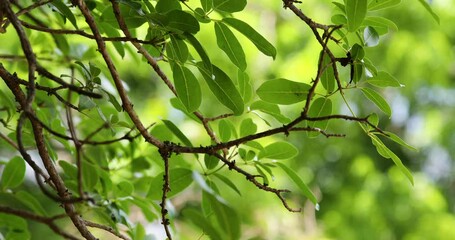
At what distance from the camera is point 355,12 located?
49 centimetres

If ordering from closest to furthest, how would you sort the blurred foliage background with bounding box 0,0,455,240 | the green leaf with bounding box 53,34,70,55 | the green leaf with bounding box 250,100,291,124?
1. the green leaf with bounding box 250,100,291,124
2. the green leaf with bounding box 53,34,70,55
3. the blurred foliage background with bounding box 0,0,455,240

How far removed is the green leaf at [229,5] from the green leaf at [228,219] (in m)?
0.24

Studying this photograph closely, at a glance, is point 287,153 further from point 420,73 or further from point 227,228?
point 420,73

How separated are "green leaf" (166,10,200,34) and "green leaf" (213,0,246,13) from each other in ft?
0.17

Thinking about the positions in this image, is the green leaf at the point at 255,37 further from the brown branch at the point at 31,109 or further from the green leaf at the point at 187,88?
the brown branch at the point at 31,109

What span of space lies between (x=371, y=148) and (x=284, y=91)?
262cm

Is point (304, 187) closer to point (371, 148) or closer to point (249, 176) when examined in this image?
point (249, 176)

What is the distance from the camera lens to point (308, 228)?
99.4 inches

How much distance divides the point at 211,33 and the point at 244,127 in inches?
65.3

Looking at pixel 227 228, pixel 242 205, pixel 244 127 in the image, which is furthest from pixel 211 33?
pixel 227 228

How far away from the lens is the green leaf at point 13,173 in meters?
0.67

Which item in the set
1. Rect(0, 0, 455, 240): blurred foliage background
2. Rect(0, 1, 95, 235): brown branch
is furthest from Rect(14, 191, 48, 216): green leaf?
Rect(0, 0, 455, 240): blurred foliage background

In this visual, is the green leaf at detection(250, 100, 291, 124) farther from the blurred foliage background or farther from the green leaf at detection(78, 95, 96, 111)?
the blurred foliage background

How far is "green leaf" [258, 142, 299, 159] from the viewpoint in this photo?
611mm
